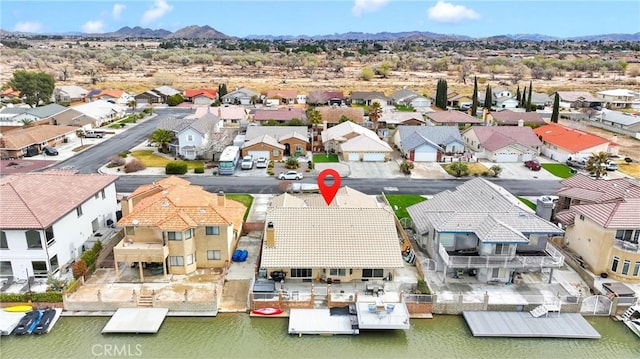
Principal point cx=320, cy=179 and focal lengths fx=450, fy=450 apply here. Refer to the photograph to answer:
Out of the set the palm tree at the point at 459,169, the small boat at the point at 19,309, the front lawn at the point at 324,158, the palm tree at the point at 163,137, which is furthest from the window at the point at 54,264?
the palm tree at the point at 459,169

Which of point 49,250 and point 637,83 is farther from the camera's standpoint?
point 637,83

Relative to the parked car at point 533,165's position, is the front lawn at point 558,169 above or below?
below

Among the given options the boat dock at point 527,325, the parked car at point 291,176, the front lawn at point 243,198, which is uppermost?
the parked car at point 291,176

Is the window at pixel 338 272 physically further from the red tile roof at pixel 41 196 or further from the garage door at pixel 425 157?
the garage door at pixel 425 157

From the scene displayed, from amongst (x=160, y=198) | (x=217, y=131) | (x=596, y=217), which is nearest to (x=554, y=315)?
(x=596, y=217)

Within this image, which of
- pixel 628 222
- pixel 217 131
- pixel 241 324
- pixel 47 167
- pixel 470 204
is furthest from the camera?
pixel 217 131

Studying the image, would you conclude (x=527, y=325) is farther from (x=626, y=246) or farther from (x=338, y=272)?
(x=338, y=272)

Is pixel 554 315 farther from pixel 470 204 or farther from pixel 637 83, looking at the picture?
pixel 637 83
